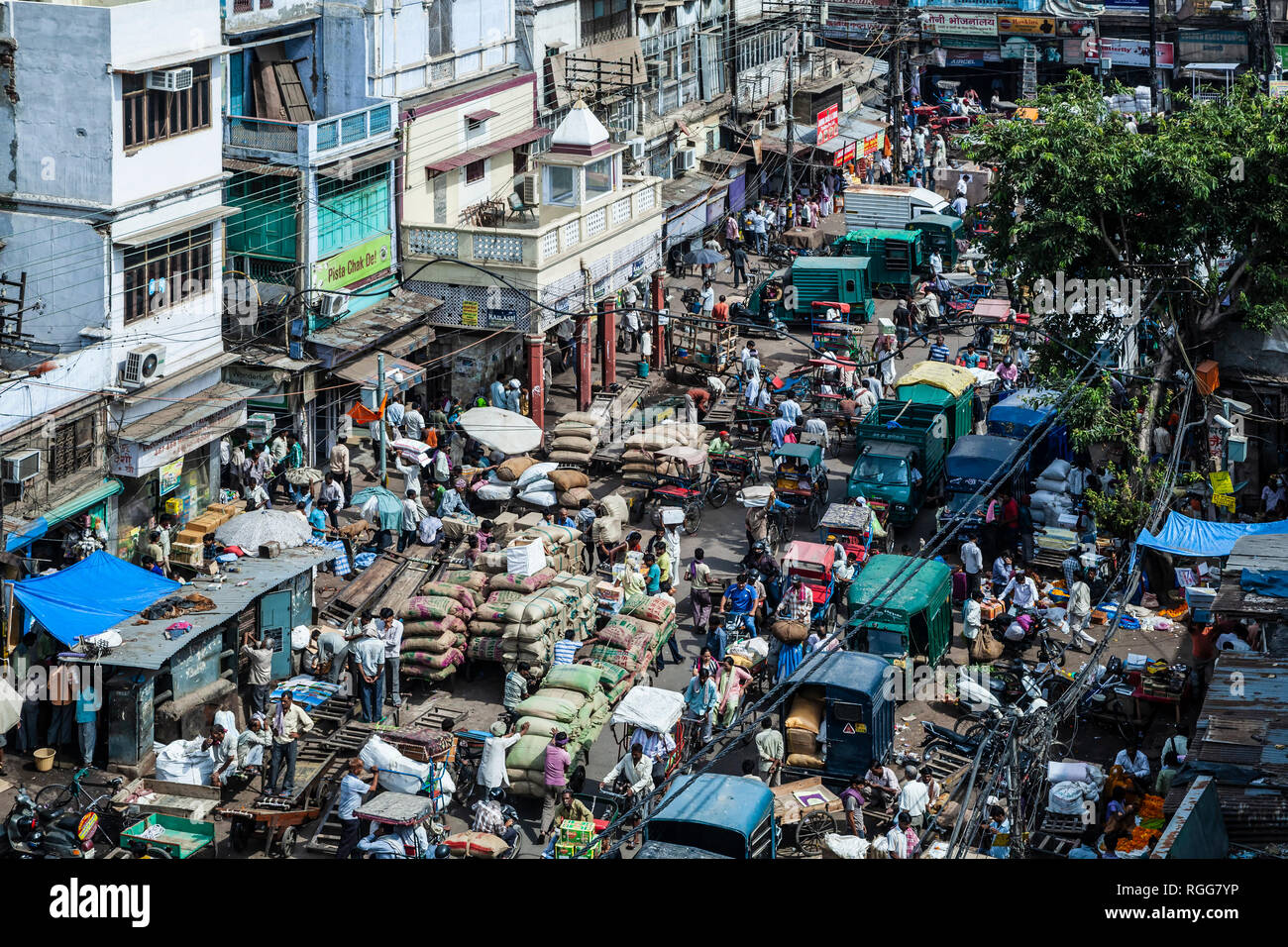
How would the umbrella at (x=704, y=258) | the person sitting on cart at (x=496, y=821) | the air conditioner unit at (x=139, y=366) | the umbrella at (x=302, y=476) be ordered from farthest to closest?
the umbrella at (x=704, y=258)
the umbrella at (x=302, y=476)
the air conditioner unit at (x=139, y=366)
the person sitting on cart at (x=496, y=821)

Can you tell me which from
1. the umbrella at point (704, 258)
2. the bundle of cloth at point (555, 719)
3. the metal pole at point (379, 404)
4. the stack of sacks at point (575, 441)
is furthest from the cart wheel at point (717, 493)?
the umbrella at point (704, 258)

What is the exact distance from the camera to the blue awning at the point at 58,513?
2458cm

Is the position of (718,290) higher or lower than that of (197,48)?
lower

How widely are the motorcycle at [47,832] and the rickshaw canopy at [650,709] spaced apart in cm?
673

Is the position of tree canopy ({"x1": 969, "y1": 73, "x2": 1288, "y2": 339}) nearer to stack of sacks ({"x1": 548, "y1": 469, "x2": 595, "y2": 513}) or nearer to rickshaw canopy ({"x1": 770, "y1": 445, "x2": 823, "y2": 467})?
rickshaw canopy ({"x1": 770, "y1": 445, "x2": 823, "y2": 467})

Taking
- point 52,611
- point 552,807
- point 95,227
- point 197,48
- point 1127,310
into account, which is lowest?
point 552,807

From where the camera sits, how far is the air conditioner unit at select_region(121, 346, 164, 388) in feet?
90.1

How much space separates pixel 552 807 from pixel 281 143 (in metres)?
16.7

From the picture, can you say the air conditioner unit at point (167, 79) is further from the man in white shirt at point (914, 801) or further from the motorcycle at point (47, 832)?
the man in white shirt at point (914, 801)

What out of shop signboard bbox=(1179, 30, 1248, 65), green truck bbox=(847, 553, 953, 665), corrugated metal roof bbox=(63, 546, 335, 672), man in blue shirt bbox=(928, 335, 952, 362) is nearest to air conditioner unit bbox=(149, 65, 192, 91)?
corrugated metal roof bbox=(63, 546, 335, 672)

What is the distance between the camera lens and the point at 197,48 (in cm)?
2827

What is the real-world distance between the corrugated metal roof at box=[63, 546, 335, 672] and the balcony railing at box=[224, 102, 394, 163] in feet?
32.1
